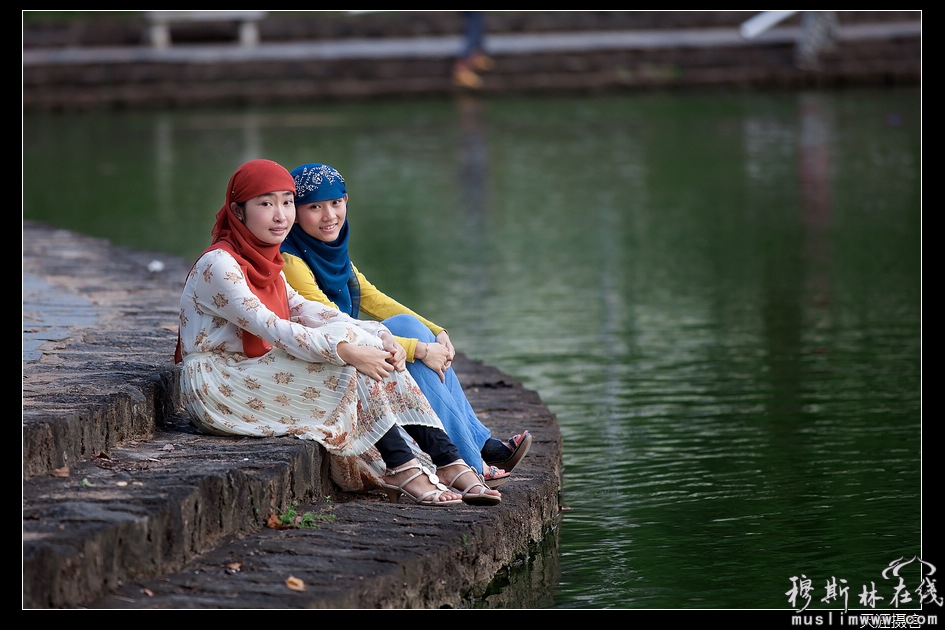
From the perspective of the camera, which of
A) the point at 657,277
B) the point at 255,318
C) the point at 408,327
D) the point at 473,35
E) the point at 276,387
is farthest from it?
the point at 473,35

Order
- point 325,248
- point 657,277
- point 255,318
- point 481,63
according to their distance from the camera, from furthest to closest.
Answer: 1. point 481,63
2. point 657,277
3. point 325,248
4. point 255,318

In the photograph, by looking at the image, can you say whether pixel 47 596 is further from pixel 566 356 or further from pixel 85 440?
pixel 566 356

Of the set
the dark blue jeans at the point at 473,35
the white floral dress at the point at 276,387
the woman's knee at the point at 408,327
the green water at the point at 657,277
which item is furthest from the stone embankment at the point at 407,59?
the white floral dress at the point at 276,387

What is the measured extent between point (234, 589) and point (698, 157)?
39.3 ft

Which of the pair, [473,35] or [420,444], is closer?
[420,444]

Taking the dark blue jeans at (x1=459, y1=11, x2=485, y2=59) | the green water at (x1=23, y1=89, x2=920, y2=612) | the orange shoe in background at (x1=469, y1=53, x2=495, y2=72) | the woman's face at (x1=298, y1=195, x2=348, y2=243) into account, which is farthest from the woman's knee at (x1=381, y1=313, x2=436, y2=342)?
the dark blue jeans at (x1=459, y1=11, x2=485, y2=59)

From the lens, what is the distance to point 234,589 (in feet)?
12.1

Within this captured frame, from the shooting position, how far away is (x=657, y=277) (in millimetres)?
9320

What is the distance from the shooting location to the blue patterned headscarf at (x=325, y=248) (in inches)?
183

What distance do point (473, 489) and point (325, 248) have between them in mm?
961

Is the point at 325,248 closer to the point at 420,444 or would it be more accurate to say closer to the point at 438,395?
the point at 438,395

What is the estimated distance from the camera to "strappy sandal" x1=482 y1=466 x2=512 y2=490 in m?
4.64

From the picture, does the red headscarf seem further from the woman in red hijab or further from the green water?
the green water

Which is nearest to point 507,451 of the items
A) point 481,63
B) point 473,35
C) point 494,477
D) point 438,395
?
point 494,477
